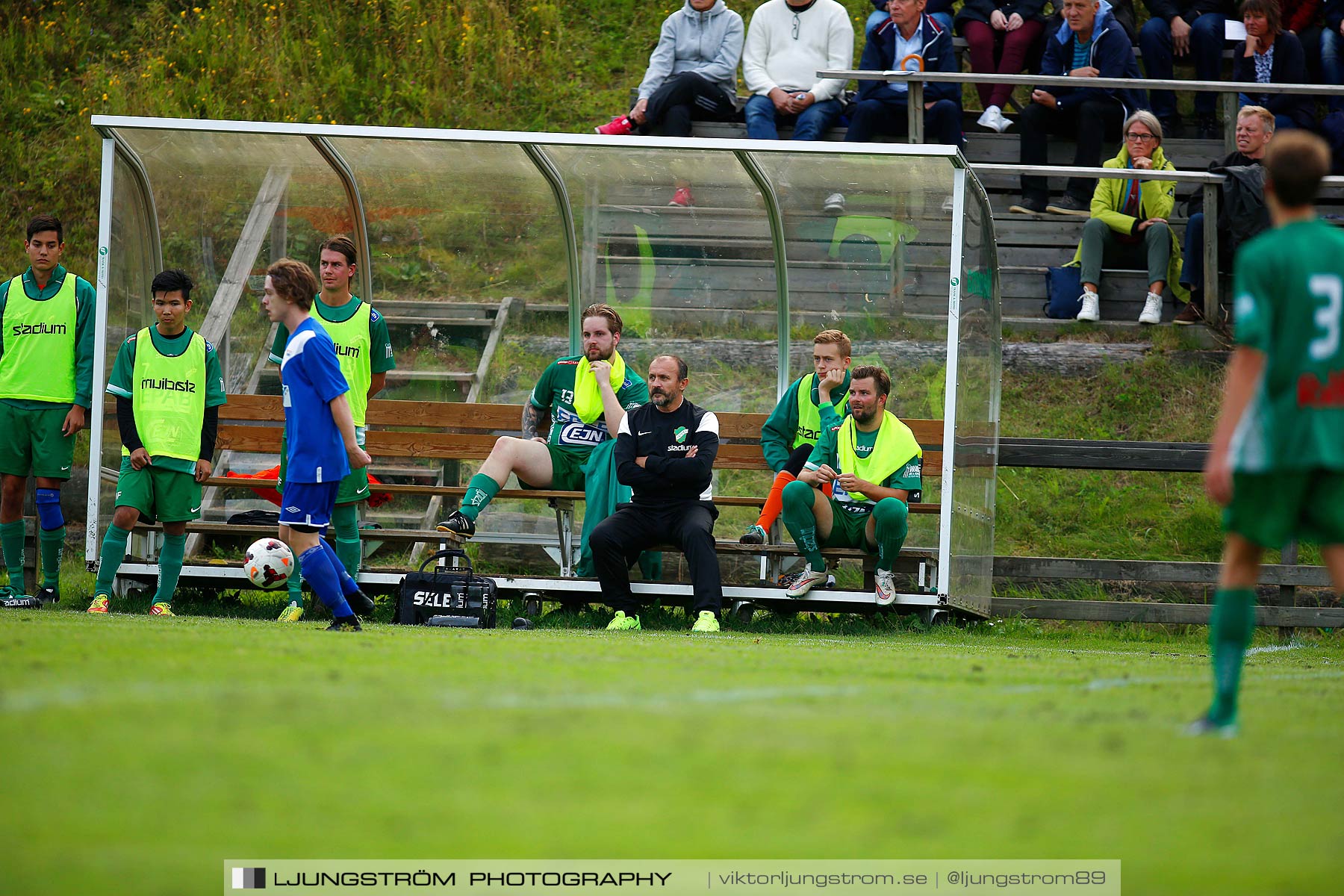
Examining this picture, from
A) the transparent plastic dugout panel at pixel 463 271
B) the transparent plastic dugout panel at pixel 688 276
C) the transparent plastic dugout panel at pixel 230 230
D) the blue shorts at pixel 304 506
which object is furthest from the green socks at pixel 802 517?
the transparent plastic dugout panel at pixel 230 230

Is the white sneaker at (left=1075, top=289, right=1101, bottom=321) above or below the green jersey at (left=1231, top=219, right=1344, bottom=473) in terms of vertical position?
above

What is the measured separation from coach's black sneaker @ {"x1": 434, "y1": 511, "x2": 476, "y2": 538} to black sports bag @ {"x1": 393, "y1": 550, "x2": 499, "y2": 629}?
494 millimetres

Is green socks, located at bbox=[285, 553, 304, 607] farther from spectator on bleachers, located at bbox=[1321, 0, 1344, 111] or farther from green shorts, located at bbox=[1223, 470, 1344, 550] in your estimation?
spectator on bleachers, located at bbox=[1321, 0, 1344, 111]

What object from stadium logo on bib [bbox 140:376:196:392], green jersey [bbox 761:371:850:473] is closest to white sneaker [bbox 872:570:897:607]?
green jersey [bbox 761:371:850:473]

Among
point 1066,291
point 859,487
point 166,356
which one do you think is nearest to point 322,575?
point 166,356

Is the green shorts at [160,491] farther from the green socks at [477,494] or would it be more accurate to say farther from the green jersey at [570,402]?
the green jersey at [570,402]

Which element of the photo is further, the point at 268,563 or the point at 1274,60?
the point at 1274,60

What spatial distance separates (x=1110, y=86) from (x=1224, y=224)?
170 cm

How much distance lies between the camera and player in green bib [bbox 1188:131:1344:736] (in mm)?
4098

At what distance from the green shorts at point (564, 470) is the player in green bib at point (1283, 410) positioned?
6.15 metres

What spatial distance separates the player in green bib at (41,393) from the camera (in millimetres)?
9172

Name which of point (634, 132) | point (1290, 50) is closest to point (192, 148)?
point (634, 132)

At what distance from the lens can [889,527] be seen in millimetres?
8938

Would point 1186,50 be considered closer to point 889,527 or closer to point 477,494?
point 889,527
